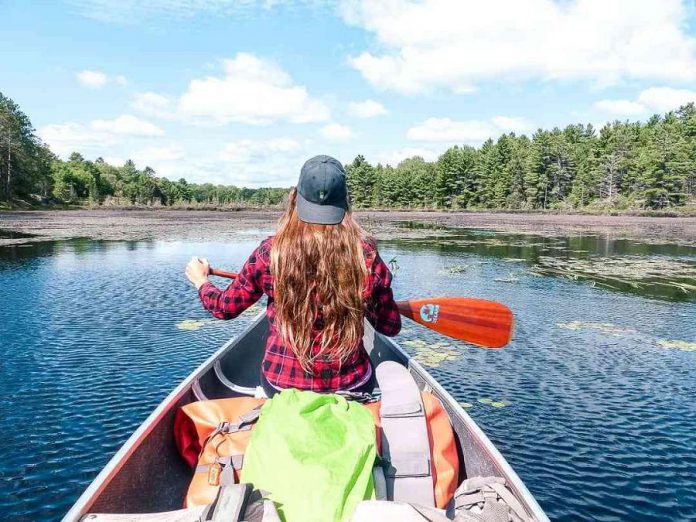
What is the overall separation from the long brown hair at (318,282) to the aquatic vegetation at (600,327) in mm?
7994

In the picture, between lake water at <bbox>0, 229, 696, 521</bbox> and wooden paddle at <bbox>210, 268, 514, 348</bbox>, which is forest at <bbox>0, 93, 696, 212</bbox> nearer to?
lake water at <bbox>0, 229, 696, 521</bbox>

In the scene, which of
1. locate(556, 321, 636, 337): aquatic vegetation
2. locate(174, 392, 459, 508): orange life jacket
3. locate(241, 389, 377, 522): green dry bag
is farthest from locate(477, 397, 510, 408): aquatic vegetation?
locate(241, 389, 377, 522): green dry bag

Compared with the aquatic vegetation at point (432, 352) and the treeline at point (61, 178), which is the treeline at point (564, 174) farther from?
the aquatic vegetation at point (432, 352)

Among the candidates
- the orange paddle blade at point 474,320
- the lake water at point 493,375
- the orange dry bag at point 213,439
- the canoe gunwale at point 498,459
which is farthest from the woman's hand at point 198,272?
the lake water at point 493,375

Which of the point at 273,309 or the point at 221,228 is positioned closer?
the point at 273,309

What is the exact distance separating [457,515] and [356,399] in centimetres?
92

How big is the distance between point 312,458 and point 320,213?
1.19m

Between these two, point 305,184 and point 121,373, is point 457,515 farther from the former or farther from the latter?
point 121,373

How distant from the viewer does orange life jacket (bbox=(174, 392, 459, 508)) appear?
106 inches

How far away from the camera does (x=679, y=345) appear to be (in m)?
8.74

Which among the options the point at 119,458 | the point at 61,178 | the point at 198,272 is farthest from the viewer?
the point at 61,178

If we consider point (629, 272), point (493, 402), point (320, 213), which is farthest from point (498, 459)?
point (629, 272)

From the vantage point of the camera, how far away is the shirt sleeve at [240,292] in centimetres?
285

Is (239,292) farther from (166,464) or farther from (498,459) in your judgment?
(498,459)
